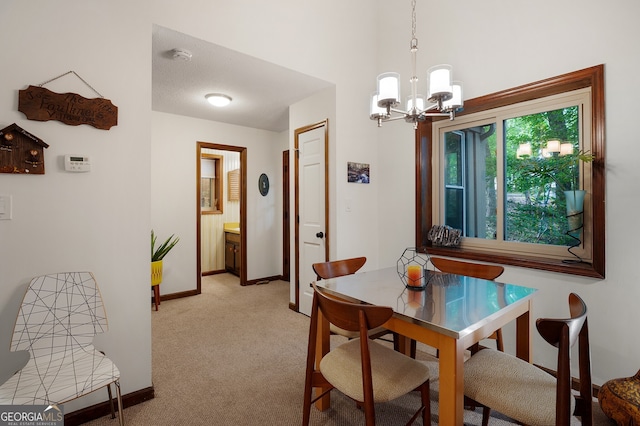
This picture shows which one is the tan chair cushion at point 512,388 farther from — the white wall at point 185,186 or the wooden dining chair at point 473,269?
the white wall at point 185,186

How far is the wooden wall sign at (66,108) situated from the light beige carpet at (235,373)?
1584 millimetres

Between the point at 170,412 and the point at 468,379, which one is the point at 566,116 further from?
the point at 170,412

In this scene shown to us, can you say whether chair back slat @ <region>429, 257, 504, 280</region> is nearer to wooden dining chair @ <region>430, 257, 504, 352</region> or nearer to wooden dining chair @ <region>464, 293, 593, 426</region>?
wooden dining chair @ <region>430, 257, 504, 352</region>

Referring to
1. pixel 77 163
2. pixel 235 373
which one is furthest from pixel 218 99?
pixel 235 373

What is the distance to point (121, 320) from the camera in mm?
1924

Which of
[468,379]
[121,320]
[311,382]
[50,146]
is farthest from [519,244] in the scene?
[50,146]

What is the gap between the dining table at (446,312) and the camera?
1.21 metres

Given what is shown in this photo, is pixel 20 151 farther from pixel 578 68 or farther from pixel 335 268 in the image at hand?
pixel 578 68

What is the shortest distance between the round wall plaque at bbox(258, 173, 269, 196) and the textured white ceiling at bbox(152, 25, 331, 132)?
103 centimetres

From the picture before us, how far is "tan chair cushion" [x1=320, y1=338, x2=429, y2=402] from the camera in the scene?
4.35 ft

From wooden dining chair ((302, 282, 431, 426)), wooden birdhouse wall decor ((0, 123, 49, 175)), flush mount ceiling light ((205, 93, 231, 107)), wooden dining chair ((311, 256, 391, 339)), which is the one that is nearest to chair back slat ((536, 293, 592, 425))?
wooden dining chair ((302, 282, 431, 426))

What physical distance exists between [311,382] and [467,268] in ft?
4.43

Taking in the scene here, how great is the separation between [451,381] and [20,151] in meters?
2.33

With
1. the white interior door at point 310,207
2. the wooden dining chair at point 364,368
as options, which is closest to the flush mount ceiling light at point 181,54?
the white interior door at point 310,207
